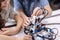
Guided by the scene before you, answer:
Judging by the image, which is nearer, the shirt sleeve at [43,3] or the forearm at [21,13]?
the forearm at [21,13]

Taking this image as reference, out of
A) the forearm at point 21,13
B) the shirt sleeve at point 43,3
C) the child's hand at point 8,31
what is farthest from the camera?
the shirt sleeve at point 43,3

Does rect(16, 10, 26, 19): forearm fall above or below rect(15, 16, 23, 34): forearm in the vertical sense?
above

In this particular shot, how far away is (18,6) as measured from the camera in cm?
154

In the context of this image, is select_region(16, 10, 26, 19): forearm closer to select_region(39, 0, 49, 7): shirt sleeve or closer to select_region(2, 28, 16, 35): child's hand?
select_region(39, 0, 49, 7): shirt sleeve

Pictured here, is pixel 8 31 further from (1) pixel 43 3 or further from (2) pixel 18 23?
(1) pixel 43 3

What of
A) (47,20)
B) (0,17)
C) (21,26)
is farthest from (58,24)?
(0,17)

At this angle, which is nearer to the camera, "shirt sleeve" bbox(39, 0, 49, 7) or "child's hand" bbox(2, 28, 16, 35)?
"child's hand" bbox(2, 28, 16, 35)

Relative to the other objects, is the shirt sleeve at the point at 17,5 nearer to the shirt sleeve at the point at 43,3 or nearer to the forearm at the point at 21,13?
the forearm at the point at 21,13

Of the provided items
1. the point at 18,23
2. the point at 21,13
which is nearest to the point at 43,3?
the point at 21,13

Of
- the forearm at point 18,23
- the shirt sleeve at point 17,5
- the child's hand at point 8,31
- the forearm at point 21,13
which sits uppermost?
the shirt sleeve at point 17,5

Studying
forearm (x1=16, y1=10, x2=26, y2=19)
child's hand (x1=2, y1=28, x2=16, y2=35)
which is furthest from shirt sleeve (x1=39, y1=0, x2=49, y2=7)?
child's hand (x1=2, y1=28, x2=16, y2=35)

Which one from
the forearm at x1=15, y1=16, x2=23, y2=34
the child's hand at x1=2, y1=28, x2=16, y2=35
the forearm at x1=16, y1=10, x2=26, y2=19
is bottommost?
the child's hand at x1=2, y1=28, x2=16, y2=35

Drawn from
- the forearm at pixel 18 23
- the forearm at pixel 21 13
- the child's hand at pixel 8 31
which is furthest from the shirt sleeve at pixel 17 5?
the child's hand at pixel 8 31

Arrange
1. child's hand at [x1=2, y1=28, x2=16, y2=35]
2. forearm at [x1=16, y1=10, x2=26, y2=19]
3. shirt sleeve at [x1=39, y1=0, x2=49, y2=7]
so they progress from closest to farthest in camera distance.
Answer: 1. child's hand at [x1=2, y1=28, x2=16, y2=35]
2. forearm at [x1=16, y1=10, x2=26, y2=19]
3. shirt sleeve at [x1=39, y1=0, x2=49, y2=7]
